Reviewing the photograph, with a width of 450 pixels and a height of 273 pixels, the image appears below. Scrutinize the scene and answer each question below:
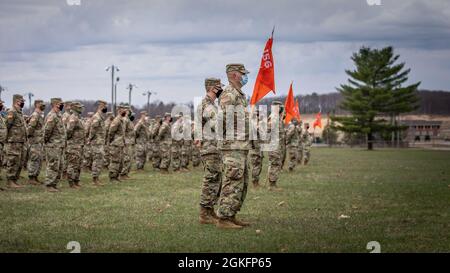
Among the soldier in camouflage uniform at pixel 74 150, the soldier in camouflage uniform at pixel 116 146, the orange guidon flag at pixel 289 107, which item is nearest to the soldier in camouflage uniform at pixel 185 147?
the orange guidon flag at pixel 289 107

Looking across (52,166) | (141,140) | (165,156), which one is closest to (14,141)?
(52,166)

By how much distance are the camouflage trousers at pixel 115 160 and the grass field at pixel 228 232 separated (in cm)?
142

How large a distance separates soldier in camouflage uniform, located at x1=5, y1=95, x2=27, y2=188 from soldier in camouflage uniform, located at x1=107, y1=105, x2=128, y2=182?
9.20 ft

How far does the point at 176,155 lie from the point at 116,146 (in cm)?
689

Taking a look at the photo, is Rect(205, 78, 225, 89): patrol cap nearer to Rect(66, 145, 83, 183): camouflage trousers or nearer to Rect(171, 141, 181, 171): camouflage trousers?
Rect(66, 145, 83, 183): camouflage trousers

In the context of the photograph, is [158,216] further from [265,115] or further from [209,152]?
[265,115]

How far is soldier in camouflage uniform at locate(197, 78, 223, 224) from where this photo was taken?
1091 centimetres

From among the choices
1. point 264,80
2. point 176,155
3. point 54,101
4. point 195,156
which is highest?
point 264,80

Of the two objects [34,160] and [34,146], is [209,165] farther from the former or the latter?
[34,146]

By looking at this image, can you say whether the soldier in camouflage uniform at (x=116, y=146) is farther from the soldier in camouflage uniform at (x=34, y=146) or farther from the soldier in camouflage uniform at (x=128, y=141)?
the soldier in camouflage uniform at (x=34, y=146)

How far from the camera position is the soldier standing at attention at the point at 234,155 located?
10273 millimetres

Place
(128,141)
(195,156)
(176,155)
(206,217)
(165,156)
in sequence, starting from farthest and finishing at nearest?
(195,156), (176,155), (165,156), (128,141), (206,217)

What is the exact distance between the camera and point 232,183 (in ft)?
33.7
